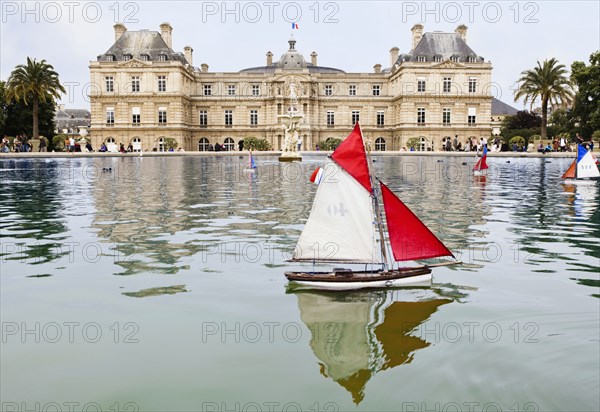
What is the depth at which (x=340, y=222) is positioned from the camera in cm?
880

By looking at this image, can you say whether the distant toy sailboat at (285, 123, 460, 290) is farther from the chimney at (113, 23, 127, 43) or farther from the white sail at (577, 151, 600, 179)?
the chimney at (113, 23, 127, 43)

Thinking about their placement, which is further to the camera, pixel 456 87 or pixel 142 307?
pixel 456 87

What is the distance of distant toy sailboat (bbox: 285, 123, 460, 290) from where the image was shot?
8.49 meters

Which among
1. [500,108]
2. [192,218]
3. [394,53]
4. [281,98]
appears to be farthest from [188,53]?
[192,218]

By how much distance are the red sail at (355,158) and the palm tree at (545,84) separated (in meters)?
58.3

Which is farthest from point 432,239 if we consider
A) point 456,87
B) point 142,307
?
point 456,87

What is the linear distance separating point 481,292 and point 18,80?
6096cm

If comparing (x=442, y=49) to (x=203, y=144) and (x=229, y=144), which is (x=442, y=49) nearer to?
(x=229, y=144)

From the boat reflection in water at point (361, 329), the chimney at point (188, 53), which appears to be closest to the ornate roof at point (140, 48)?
the chimney at point (188, 53)

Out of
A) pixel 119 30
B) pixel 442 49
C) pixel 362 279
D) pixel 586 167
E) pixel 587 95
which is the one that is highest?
pixel 119 30

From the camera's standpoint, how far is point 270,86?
8400 cm

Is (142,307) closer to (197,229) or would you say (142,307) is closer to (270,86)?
(197,229)

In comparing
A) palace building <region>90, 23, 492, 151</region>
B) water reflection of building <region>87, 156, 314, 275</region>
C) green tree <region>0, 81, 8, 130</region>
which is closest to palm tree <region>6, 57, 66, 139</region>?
green tree <region>0, 81, 8, 130</region>

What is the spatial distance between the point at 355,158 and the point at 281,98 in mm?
75333
